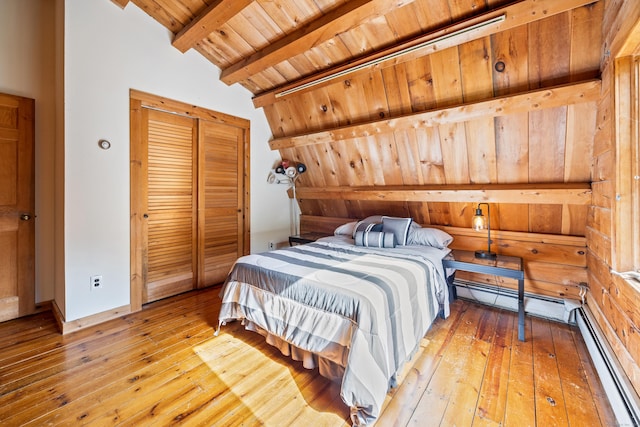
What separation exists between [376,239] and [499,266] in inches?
44.4

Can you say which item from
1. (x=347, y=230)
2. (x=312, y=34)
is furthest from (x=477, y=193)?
(x=312, y=34)

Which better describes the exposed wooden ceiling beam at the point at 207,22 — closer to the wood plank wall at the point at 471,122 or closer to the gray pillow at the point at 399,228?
the wood plank wall at the point at 471,122

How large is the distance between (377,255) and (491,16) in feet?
6.55

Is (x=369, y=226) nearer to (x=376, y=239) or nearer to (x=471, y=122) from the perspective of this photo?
(x=376, y=239)

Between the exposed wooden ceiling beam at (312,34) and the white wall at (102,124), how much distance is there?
745mm

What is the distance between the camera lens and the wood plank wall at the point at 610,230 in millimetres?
1405

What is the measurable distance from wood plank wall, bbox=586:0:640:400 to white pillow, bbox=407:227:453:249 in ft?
3.73

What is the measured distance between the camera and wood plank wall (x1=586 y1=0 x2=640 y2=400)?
4.61 feet

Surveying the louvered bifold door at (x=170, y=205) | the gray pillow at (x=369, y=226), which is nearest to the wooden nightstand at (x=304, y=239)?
the gray pillow at (x=369, y=226)

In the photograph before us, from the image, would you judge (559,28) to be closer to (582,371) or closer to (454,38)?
(454,38)

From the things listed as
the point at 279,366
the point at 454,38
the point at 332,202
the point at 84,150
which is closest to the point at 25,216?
the point at 84,150

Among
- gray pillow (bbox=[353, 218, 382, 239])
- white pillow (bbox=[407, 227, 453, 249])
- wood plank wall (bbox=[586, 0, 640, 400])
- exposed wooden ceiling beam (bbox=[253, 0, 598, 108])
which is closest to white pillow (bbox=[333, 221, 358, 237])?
gray pillow (bbox=[353, 218, 382, 239])

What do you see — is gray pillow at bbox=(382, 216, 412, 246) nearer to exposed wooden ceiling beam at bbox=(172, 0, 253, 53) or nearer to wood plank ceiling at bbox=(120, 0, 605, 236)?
wood plank ceiling at bbox=(120, 0, 605, 236)

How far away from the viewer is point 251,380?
1.75 meters
